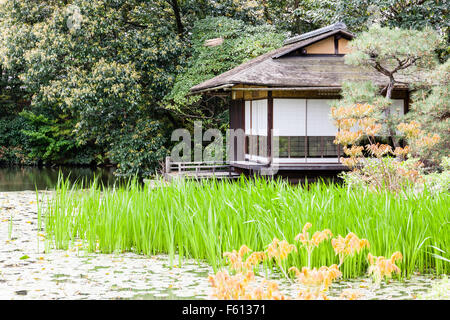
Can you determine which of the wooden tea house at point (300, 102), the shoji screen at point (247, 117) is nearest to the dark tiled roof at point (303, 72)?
the wooden tea house at point (300, 102)

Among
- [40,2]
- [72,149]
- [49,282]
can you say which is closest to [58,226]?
[49,282]

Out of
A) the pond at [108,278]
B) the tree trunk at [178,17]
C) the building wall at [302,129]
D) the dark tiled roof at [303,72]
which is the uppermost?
the tree trunk at [178,17]

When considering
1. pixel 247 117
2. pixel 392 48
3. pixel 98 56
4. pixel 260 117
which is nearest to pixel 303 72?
pixel 260 117

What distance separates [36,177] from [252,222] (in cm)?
1637

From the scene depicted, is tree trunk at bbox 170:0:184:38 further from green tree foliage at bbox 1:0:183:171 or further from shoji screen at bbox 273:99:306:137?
shoji screen at bbox 273:99:306:137

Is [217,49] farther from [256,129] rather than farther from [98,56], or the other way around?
[256,129]

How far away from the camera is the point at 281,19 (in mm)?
22094

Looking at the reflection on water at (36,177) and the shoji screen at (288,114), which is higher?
the shoji screen at (288,114)

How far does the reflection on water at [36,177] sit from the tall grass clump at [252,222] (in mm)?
7974

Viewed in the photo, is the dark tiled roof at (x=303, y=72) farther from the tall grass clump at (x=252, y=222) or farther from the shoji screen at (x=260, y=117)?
the tall grass clump at (x=252, y=222)

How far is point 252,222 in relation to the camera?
18.5 feet

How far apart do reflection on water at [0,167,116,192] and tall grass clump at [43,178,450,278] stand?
7.97 m

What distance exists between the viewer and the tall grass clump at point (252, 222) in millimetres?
5312
